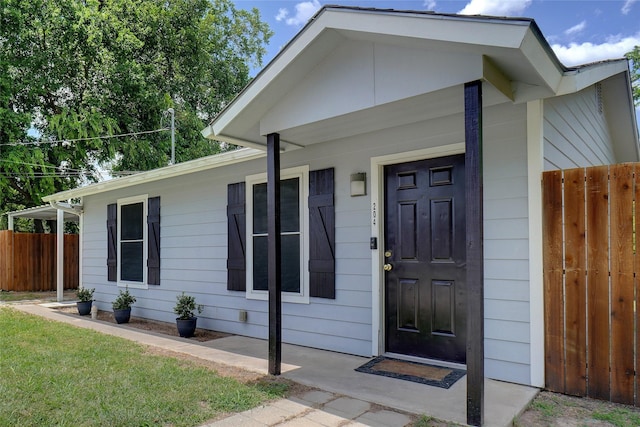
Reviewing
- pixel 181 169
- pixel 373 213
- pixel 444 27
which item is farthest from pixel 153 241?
pixel 444 27

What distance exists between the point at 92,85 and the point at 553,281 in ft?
44.1

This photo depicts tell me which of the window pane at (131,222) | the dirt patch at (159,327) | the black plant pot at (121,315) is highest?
the window pane at (131,222)

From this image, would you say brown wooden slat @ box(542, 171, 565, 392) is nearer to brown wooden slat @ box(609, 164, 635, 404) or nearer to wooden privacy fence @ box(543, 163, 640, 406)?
wooden privacy fence @ box(543, 163, 640, 406)

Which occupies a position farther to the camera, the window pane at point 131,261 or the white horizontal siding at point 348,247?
the window pane at point 131,261

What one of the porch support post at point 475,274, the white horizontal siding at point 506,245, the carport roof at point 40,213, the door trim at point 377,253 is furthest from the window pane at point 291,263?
the carport roof at point 40,213

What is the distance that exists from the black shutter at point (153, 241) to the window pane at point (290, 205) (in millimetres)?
2660

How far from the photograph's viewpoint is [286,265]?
15.9ft

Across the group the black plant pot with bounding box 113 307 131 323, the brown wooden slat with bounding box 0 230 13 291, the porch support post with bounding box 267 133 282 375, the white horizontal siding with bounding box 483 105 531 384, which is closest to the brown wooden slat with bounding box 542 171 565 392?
the white horizontal siding with bounding box 483 105 531 384

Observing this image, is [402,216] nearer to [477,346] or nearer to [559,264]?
[559,264]

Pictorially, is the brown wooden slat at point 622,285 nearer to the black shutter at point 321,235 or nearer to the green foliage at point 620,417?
the green foliage at point 620,417

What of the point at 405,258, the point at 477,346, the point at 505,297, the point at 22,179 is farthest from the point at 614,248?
the point at 22,179

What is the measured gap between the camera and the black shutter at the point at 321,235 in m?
4.41

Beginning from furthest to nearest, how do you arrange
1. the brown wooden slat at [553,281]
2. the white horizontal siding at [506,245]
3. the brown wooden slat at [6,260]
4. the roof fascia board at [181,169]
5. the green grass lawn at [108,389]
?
the brown wooden slat at [6,260]
the roof fascia board at [181,169]
the white horizontal siding at [506,245]
the brown wooden slat at [553,281]
the green grass lawn at [108,389]

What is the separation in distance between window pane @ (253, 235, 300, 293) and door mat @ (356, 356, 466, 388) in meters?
1.29
